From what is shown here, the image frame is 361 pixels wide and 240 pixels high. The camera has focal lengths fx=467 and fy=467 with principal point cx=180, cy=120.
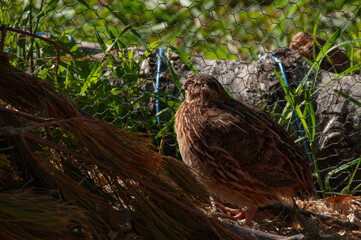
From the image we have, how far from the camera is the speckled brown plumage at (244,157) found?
9.01 ft

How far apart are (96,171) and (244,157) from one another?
91 cm

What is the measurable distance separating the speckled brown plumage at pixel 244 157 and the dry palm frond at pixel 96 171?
43cm


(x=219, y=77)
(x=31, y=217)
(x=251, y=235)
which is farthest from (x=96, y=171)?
(x=219, y=77)

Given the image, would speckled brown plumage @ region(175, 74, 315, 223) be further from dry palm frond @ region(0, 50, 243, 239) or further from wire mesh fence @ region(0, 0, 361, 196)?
wire mesh fence @ region(0, 0, 361, 196)

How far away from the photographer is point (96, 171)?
2264 millimetres

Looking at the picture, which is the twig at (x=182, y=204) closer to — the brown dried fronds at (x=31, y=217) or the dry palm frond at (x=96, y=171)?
the dry palm frond at (x=96, y=171)

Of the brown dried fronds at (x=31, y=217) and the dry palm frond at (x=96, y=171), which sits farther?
the dry palm frond at (x=96, y=171)

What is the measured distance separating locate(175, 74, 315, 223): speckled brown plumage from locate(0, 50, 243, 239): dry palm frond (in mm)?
432

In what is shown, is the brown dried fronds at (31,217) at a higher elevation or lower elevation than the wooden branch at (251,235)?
higher

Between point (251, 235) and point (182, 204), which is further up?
point (182, 204)

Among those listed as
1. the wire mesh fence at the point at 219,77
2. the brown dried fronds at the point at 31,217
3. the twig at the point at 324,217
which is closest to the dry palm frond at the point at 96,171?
the brown dried fronds at the point at 31,217

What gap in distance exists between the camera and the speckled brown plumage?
2746mm

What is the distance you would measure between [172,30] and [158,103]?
75.5 inches

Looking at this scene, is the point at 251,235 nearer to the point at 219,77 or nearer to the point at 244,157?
the point at 244,157
